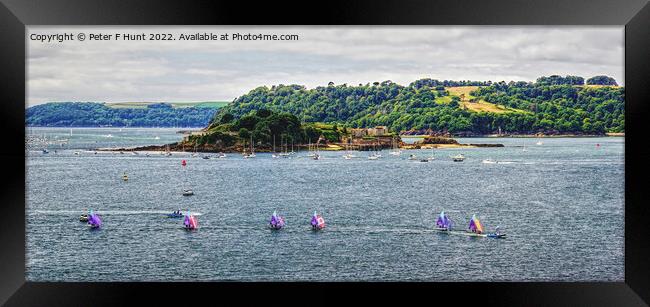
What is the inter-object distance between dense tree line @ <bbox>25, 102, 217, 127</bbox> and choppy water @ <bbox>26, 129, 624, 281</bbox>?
1.08 metres

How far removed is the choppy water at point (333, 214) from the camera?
1762cm

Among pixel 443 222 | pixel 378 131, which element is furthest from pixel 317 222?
pixel 378 131

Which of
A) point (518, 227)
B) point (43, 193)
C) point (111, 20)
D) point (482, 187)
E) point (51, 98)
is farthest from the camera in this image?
point (482, 187)

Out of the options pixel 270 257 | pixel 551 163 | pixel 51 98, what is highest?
pixel 51 98

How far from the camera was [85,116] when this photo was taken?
2559 centimetres

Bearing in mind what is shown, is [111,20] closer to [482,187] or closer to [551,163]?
[482,187]

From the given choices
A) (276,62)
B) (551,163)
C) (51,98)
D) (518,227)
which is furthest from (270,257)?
(551,163)

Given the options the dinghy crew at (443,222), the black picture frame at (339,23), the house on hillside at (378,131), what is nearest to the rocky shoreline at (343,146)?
the house on hillside at (378,131)

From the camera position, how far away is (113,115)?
84.2 feet

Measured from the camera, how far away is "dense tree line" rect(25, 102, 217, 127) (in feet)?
79.5

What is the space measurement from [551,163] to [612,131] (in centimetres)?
265

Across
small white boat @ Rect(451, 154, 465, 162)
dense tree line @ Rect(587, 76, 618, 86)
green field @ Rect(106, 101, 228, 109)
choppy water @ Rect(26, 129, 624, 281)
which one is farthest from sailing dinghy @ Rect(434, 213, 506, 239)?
green field @ Rect(106, 101, 228, 109)

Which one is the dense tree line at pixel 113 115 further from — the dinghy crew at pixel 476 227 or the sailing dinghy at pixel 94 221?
the dinghy crew at pixel 476 227

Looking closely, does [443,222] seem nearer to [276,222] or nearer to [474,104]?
[276,222]
